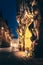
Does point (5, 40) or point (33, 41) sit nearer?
point (33, 41)

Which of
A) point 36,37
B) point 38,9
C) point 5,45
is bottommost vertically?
point 5,45

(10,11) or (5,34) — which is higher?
(10,11)

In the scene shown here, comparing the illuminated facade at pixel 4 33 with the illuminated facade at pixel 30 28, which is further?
the illuminated facade at pixel 4 33

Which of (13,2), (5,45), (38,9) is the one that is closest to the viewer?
(38,9)

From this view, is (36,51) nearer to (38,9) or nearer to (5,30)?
(38,9)

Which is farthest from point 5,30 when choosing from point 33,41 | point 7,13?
point 33,41

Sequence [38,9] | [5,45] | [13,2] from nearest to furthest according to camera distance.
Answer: [38,9], [5,45], [13,2]

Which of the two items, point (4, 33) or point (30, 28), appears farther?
point (4, 33)

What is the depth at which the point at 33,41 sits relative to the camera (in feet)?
20.0

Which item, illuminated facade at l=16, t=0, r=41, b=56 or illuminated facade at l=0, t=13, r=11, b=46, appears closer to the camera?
illuminated facade at l=16, t=0, r=41, b=56

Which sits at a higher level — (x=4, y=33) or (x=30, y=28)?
(x=30, y=28)

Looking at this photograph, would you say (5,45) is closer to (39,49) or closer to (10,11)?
(10,11)

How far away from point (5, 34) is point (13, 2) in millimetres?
1669

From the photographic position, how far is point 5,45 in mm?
9352
